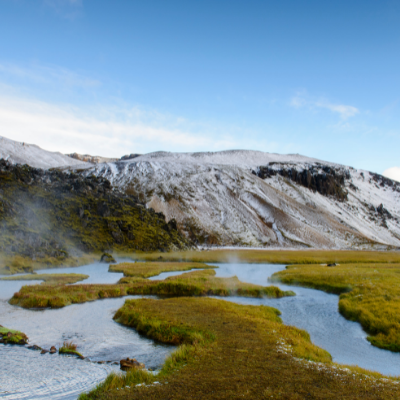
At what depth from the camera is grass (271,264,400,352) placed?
21.1m

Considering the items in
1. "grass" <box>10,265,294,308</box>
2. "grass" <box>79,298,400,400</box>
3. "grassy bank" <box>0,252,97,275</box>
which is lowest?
"grassy bank" <box>0,252,97,275</box>

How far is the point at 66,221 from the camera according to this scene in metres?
88.3

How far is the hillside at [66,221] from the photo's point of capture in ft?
219

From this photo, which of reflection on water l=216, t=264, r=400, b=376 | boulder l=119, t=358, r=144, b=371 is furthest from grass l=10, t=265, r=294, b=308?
boulder l=119, t=358, r=144, b=371

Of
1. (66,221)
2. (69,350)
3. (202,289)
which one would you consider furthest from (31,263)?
(69,350)

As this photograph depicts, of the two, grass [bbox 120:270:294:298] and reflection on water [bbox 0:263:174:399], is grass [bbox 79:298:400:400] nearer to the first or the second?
reflection on water [bbox 0:263:174:399]

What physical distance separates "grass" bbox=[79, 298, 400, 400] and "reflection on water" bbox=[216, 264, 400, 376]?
1.92 metres

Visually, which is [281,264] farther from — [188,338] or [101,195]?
[101,195]

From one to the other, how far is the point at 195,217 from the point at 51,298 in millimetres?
146430

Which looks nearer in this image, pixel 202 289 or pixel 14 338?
pixel 14 338

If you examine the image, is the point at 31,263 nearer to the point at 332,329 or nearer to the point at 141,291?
the point at 141,291

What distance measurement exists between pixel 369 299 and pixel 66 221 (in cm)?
7863

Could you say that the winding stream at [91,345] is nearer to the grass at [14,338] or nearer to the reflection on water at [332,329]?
the reflection on water at [332,329]

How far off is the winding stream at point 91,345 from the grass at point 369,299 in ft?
3.01
